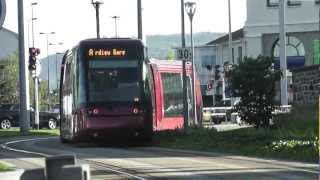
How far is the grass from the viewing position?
21.5m

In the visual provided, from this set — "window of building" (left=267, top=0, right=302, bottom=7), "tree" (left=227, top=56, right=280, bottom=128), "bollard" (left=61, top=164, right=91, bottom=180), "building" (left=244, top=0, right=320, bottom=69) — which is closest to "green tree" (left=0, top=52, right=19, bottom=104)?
"building" (left=244, top=0, right=320, bottom=69)

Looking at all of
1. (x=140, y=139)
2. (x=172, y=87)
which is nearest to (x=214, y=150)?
(x=140, y=139)

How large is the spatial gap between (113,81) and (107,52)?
0.98m

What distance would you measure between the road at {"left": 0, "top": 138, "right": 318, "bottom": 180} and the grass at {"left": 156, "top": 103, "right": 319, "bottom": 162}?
105 centimetres

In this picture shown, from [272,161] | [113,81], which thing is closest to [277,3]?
[113,81]

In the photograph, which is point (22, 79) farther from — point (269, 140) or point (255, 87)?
point (269, 140)

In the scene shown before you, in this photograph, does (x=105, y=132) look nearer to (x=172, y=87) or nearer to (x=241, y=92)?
(x=241, y=92)

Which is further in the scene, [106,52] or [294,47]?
[294,47]

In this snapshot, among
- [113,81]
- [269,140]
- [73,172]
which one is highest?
[113,81]

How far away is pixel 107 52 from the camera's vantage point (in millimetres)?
26906

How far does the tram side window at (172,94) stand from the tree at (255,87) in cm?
659

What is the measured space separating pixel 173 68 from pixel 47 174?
74.2 ft

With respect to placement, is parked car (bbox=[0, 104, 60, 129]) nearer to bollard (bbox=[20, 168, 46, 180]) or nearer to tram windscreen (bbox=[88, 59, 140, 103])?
tram windscreen (bbox=[88, 59, 140, 103])

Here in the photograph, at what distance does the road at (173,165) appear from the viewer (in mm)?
16656
